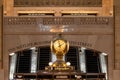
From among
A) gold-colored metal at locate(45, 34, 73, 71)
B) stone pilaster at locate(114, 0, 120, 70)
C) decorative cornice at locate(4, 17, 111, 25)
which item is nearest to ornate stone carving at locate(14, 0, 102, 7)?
decorative cornice at locate(4, 17, 111, 25)

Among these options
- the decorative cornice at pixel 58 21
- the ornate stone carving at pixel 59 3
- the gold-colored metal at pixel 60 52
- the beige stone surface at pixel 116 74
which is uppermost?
the ornate stone carving at pixel 59 3

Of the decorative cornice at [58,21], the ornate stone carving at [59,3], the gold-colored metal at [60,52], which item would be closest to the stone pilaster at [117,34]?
the decorative cornice at [58,21]

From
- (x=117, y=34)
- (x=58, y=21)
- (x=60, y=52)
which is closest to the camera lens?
(x=60, y=52)

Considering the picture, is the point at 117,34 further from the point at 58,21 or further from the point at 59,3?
the point at 59,3

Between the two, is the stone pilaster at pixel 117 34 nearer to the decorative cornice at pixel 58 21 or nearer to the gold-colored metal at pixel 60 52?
the decorative cornice at pixel 58 21

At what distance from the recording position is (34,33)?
24859 millimetres

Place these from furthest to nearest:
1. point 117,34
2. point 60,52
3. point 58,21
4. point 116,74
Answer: point 58,21 → point 117,34 → point 116,74 → point 60,52

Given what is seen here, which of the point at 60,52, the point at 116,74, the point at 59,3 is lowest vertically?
the point at 116,74

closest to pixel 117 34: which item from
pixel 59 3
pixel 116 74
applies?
pixel 116 74

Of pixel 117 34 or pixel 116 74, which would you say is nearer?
pixel 116 74

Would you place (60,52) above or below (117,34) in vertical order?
below

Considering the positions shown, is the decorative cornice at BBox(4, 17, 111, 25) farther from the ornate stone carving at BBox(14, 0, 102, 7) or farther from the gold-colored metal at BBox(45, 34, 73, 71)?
the gold-colored metal at BBox(45, 34, 73, 71)

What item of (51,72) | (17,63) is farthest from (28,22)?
(51,72)

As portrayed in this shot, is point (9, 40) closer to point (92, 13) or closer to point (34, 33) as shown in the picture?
point (34, 33)
